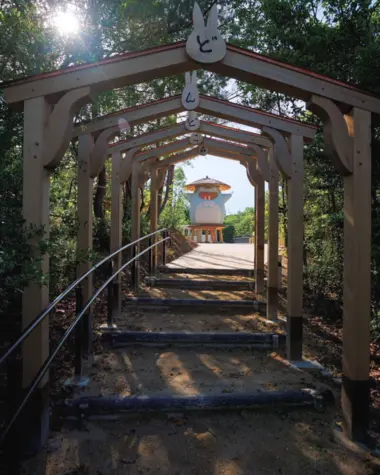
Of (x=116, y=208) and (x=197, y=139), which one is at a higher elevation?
(x=197, y=139)

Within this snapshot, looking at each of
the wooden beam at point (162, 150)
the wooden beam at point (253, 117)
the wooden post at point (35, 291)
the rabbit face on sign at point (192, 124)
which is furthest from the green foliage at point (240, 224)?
the wooden post at point (35, 291)

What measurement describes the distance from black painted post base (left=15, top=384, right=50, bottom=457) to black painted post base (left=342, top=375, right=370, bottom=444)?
6.96 ft

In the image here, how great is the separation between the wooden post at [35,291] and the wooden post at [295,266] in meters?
2.42

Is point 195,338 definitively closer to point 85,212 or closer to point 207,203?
point 85,212

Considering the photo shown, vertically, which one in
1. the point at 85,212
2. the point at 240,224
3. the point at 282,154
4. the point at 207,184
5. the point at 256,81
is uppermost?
the point at 207,184

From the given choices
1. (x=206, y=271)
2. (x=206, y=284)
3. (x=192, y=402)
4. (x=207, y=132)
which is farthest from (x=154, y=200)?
(x=192, y=402)

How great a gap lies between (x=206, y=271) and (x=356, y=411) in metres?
5.07

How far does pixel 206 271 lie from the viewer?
7.66m

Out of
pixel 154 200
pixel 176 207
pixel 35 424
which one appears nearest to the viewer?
pixel 35 424

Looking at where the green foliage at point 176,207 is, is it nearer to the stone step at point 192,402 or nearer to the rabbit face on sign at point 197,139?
the rabbit face on sign at point 197,139

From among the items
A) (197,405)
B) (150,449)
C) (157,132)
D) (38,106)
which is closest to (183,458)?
(150,449)

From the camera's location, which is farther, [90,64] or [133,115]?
[133,115]

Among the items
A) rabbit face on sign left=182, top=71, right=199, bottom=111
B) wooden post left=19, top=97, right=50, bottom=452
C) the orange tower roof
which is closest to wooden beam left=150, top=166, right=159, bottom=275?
rabbit face on sign left=182, top=71, right=199, bottom=111

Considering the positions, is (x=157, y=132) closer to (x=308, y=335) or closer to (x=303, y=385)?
(x=308, y=335)
